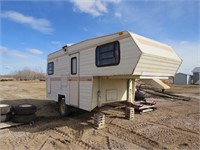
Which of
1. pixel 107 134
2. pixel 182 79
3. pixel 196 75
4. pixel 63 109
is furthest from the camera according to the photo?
pixel 196 75

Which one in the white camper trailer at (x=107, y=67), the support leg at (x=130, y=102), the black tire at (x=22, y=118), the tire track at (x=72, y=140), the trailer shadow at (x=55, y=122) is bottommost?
the tire track at (x=72, y=140)

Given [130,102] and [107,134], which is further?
[130,102]

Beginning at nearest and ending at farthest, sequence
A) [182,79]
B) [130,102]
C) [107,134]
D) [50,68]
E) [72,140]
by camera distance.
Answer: [72,140] → [107,134] → [130,102] → [50,68] → [182,79]

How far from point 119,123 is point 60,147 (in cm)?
246

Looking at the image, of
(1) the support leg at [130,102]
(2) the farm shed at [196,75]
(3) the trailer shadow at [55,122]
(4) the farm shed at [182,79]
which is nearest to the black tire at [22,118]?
(3) the trailer shadow at [55,122]

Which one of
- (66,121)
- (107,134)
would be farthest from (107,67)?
(66,121)

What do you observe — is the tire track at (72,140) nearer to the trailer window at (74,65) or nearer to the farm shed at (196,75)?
the trailer window at (74,65)

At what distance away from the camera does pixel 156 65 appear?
485 centimetres

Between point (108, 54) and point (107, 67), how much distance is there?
1.25 feet

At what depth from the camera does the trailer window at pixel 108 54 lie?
4.84 meters

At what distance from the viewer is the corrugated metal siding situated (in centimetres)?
436

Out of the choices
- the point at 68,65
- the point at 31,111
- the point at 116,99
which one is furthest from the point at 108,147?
the point at 68,65

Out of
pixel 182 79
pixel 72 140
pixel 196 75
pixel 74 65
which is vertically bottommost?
pixel 72 140

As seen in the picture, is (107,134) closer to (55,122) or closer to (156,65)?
(55,122)
